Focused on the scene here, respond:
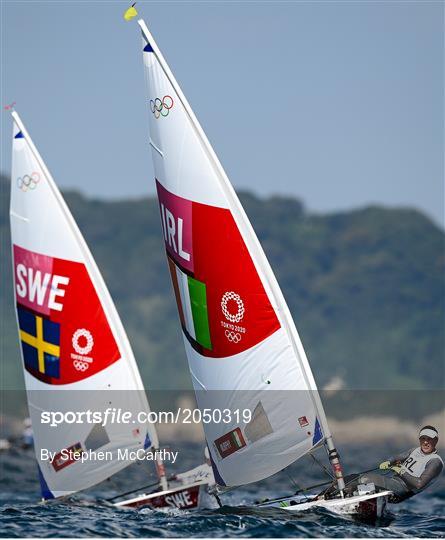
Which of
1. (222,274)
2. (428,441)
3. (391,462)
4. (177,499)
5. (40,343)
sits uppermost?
(222,274)

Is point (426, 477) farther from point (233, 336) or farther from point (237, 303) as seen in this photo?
point (237, 303)

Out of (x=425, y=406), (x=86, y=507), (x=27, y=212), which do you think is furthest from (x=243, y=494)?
(x=425, y=406)

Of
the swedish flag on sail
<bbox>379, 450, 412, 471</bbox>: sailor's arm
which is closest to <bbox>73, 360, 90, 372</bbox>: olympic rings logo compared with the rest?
the swedish flag on sail

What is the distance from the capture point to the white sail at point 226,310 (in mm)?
20438

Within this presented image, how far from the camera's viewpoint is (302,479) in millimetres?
44000

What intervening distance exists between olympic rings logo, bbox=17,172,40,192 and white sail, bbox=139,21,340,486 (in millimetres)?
3097

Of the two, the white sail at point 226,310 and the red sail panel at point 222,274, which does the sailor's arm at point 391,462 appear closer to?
the white sail at point 226,310

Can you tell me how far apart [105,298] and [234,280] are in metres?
3.72

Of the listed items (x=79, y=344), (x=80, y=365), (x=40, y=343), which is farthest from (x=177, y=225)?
(x=40, y=343)

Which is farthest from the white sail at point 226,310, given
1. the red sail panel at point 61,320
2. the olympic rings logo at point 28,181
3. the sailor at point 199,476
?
the olympic rings logo at point 28,181

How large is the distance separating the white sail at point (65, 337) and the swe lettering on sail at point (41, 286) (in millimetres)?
20

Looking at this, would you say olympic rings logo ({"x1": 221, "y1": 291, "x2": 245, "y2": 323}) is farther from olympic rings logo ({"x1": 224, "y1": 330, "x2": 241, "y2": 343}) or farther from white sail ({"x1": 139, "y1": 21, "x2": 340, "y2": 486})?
olympic rings logo ({"x1": 224, "y1": 330, "x2": 241, "y2": 343})

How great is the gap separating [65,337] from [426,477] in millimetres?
7881

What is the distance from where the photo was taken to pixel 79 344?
2392cm
